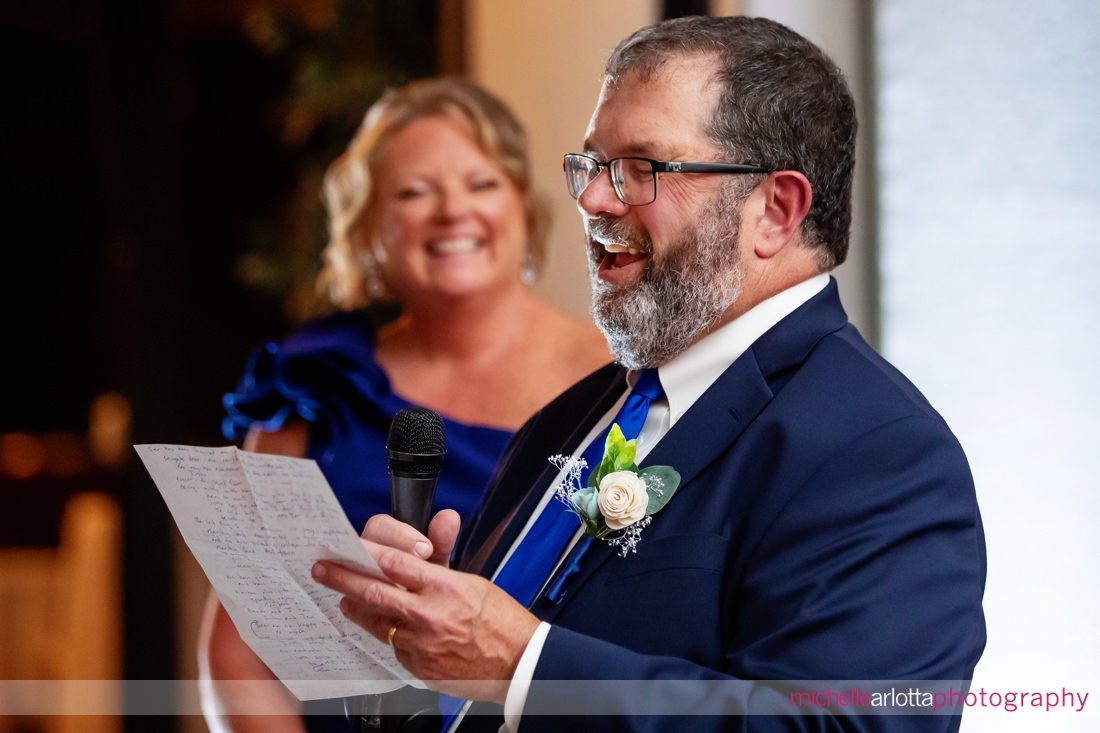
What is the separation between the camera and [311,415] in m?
2.58

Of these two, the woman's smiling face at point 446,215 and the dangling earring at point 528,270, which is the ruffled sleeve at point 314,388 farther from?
the dangling earring at point 528,270

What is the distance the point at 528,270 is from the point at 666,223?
1307 mm

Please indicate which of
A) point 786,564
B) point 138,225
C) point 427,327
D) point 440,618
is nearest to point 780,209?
point 786,564

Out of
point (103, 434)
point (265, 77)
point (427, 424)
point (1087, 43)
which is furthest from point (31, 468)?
point (1087, 43)

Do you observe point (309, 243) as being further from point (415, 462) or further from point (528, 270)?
point (415, 462)

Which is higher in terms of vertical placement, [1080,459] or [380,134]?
[380,134]

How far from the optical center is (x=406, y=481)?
4.56ft

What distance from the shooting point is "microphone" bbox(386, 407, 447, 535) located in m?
1.37

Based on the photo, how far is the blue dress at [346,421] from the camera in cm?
250

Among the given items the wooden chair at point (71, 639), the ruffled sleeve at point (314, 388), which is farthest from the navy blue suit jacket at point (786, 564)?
the wooden chair at point (71, 639)

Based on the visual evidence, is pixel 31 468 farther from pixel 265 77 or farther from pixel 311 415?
pixel 311 415

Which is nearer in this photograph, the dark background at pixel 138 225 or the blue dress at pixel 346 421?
the blue dress at pixel 346 421

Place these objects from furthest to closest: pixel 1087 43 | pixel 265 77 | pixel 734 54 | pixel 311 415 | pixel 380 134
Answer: pixel 265 77, pixel 380 134, pixel 311 415, pixel 1087 43, pixel 734 54

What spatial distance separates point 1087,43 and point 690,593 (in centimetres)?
108
